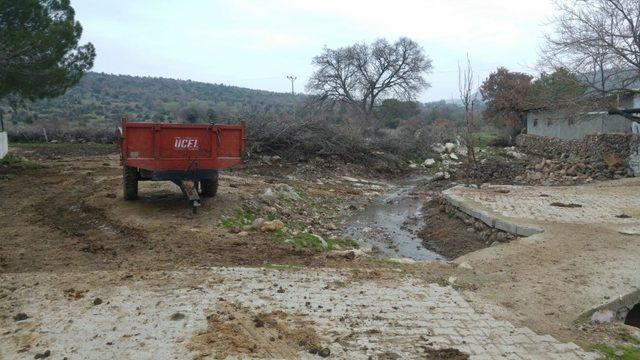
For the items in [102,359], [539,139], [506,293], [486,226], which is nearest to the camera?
[102,359]

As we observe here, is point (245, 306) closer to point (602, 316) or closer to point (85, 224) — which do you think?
point (602, 316)

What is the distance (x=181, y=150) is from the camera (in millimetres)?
8930

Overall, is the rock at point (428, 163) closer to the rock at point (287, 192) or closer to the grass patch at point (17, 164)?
the rock at point (287, 192)

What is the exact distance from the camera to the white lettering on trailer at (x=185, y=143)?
888 centimetres

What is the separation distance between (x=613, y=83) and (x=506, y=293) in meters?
15.2

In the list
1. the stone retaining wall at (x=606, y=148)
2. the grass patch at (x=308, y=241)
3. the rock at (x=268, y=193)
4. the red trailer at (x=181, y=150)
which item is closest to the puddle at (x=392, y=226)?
the grass patch at (x=308, y=241)

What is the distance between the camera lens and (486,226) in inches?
383

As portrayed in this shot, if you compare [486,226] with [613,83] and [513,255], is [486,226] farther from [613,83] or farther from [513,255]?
[613,83]

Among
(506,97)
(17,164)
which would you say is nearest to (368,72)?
(506,97)

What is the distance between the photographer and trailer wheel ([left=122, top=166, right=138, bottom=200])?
9.71m

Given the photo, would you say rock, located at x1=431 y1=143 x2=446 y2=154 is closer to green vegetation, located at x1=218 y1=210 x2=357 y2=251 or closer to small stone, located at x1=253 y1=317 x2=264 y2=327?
green vegetation, located at x1=218 y1=210 x2=357 y2=251

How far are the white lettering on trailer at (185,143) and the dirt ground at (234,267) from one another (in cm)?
114

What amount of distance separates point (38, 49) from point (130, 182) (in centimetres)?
686

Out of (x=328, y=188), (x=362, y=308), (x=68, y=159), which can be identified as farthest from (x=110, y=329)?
(x=68, y=159)
